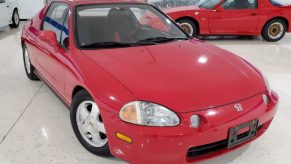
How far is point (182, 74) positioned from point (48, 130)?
53.4 inches

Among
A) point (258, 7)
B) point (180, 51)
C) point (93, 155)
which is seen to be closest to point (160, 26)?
point (180, 51)

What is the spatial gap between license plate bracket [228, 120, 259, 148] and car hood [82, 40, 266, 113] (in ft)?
0.57

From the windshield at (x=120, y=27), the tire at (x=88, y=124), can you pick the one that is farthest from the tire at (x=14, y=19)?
the tire at (x=88, y=124)

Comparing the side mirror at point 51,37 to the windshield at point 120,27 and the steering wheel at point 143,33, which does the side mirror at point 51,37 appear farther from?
the steering wheel at point 143,33

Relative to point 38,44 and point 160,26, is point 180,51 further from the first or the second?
point 38,44

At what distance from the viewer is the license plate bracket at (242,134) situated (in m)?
1.84

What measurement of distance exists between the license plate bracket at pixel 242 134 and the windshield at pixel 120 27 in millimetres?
1139

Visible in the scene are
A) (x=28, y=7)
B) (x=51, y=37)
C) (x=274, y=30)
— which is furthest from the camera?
(x=28, y=7)

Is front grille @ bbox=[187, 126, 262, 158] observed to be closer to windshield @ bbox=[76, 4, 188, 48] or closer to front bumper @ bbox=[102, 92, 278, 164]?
front bumper @ bbox=[102, 92, 278, 164]

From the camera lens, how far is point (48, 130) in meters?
2.64

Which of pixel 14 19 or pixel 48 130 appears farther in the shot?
pixel 14 19

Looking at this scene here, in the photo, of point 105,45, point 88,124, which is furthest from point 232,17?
point 88,124

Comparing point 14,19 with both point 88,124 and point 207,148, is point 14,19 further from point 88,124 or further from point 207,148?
point 207,148

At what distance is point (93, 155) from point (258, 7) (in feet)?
19.5
